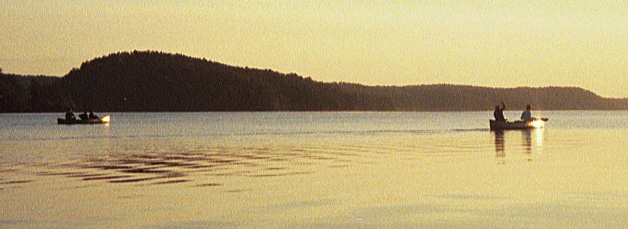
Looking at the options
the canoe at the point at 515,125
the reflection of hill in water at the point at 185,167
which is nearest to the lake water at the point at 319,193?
the reflection of hill in water at the point at 185,167

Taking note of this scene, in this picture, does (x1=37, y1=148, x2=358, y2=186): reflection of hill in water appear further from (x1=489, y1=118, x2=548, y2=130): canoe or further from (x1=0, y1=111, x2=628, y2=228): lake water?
(x1=489, y1=118, x2=548, y2=130): canoe

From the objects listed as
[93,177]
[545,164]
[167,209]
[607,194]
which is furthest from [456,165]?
[167,209]

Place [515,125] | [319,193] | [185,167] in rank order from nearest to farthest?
[319,193] < [185,167] < [515,125]

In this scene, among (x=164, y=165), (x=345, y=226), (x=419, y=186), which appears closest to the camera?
(x=345, y=226)

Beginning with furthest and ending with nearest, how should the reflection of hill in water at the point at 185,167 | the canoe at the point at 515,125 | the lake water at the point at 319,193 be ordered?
the canoe at the point at 515,125 < the reflection of hill in water at the point at 185,167 < the lake water at the point at 319,193

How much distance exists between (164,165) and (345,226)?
15907mm

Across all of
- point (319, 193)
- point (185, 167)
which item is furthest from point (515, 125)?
point (319, 193)

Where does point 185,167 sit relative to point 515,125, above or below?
below

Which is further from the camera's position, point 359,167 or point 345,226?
point 359,167

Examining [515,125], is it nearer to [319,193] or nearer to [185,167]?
[185,167]

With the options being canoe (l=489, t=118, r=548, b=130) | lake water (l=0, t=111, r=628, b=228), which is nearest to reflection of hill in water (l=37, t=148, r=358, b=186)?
lake water (l=0, t=111, r=628, b=228)

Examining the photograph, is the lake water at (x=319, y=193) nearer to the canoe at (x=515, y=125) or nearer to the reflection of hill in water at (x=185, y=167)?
the reflection of hill in water at (x=185, y=167)

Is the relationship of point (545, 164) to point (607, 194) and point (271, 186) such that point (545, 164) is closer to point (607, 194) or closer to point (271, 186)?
point (607, 194)

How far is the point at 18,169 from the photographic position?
26.3 metres
